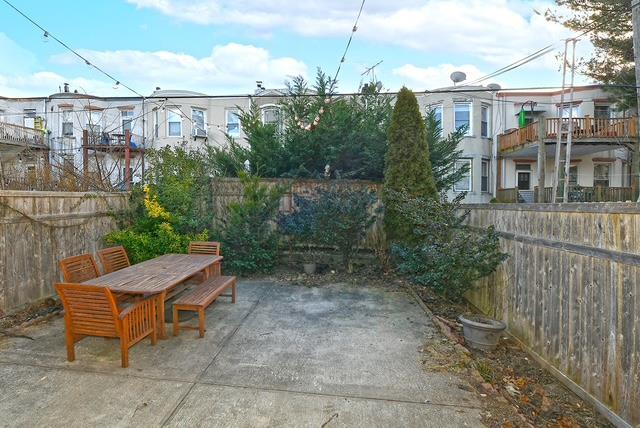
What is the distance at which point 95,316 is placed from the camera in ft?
10.7

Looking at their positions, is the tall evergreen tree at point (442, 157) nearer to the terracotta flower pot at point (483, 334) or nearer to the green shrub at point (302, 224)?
the green shrub at point (302, 224)

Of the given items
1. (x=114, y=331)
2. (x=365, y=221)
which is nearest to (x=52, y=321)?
(x=114, y=331)

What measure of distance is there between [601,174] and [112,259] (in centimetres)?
2090

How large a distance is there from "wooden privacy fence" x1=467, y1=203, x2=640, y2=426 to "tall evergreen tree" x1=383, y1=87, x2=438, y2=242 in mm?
2506

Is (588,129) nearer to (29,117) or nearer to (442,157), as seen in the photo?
(442,157)

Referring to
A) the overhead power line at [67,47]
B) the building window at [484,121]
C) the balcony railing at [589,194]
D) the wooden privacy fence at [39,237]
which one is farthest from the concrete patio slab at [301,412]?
the building window at [484,121]

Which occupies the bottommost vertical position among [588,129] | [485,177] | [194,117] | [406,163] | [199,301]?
[199,301]

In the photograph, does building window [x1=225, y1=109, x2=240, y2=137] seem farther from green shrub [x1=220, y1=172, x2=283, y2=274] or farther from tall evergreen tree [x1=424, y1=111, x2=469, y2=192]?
tall evergreen tree [x1=424, y1=111, x2=469, y2=192]

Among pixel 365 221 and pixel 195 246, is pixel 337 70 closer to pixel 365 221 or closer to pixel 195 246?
pixel 365 221

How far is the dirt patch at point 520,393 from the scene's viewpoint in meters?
2.75

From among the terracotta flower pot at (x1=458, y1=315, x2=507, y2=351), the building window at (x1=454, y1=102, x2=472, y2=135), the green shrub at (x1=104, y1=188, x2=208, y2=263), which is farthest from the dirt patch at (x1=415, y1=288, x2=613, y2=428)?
the building window at (x1=454, y1=102, x2=472, y2=135)

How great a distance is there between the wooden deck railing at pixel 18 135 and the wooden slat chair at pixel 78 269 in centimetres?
1289

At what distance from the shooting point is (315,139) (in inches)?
329

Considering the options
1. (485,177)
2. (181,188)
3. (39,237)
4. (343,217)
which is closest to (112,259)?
(39,237)
